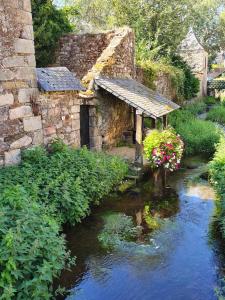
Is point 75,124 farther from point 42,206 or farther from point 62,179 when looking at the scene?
point 42,206

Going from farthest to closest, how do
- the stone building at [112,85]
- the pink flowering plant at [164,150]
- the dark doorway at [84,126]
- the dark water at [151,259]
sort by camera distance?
the dark doorway at [84,126], the stone building at [112,85], the pink flowering plant at [164,150], the dark water at [151,259]

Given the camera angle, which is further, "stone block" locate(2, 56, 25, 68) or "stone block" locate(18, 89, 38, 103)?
"stone block" locate(18, 89, 38, 103)

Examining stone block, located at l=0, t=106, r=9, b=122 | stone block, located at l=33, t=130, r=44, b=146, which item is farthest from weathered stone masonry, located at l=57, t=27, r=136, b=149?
stone block, located at l=0, t=106, r=9, b=122

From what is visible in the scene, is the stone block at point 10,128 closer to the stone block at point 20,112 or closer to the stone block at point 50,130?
the stone block at point 20,112

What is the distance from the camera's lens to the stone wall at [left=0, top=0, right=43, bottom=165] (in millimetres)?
5902

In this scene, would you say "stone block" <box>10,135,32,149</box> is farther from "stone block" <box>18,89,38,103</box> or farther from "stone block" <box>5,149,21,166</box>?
"stone block" <box>18,89,38,103</box>

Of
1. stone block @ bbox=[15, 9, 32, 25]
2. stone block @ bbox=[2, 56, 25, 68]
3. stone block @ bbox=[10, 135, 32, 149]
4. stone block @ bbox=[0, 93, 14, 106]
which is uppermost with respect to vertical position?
stone block @ bbox=[15, 9, 32, 25]

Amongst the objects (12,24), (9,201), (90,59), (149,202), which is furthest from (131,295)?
(90,59)

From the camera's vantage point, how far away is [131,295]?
15.0 ft

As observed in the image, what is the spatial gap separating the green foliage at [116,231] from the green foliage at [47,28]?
9.38 m

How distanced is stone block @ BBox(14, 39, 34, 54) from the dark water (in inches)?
143

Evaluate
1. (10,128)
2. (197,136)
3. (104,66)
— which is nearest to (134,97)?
(104,66)

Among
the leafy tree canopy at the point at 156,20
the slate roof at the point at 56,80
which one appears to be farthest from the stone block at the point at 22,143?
the leafy tree canopy at the point at 156,20

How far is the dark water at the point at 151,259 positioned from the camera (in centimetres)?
467
